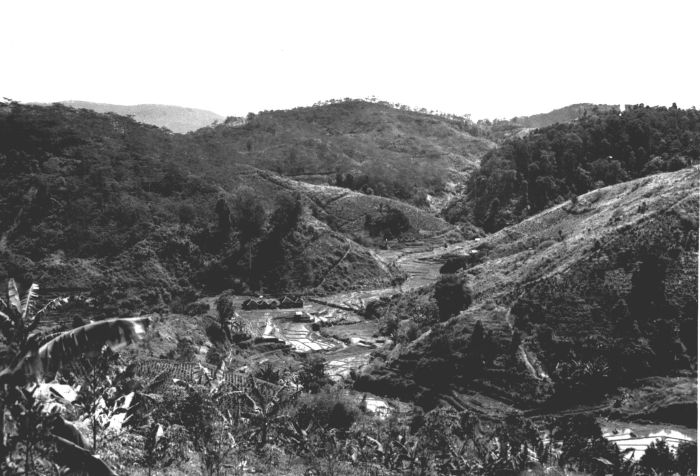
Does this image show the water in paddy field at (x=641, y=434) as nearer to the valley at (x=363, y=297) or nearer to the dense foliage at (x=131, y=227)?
the valley at (x=363, y=297)

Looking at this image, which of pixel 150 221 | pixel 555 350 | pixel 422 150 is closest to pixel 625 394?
pixel 555 350

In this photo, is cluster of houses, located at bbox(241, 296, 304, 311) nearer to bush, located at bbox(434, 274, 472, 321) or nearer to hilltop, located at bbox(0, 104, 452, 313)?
hilltop, located at bbox(0, 104, 452, 313)

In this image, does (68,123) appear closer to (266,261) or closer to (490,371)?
(266,261)

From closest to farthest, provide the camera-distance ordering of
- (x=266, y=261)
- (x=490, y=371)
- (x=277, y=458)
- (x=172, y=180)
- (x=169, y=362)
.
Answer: (x=277, y=458), (x=169, y=362), (x=490, y=371), (x=266, y=261), (x=172, y=180)

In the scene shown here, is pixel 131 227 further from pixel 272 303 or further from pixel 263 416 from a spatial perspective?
pixel 263 416

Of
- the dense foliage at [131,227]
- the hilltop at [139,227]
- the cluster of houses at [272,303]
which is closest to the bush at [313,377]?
the cluster of houses at [272,303]

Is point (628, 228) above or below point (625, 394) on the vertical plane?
above
